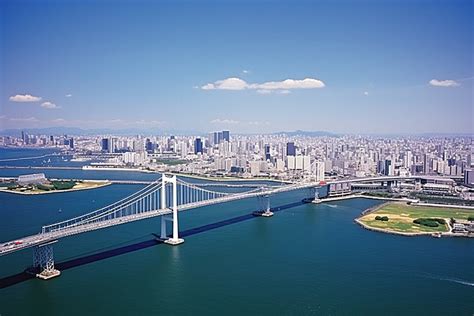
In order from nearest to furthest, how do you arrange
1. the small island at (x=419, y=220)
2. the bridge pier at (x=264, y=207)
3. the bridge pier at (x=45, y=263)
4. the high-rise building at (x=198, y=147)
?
the bridge pier at (x=45, y=263) → the small island at (x=419, y=220) → the bridge pier at (x=264, y=207) → the high-rise building at (x=198, y=147)

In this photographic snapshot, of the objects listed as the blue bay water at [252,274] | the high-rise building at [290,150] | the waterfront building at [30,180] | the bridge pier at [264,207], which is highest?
the high-rise building at [290,150]

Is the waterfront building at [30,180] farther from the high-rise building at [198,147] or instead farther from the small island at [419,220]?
the high-rise building at [198,147]

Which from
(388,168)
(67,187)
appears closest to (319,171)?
(388,168)

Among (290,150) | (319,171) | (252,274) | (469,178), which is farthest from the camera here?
(290,150)

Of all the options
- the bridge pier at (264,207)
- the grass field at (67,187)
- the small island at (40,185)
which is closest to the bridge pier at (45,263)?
the bridge pier at (264,207)

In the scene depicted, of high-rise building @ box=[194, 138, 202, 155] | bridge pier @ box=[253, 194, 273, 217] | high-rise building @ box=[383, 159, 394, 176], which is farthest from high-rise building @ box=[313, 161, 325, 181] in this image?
high-rise building @ box=[194, 138, 202, 155]

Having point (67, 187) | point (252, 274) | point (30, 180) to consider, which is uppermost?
point (30, 180)

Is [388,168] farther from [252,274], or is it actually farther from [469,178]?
[252,274]
